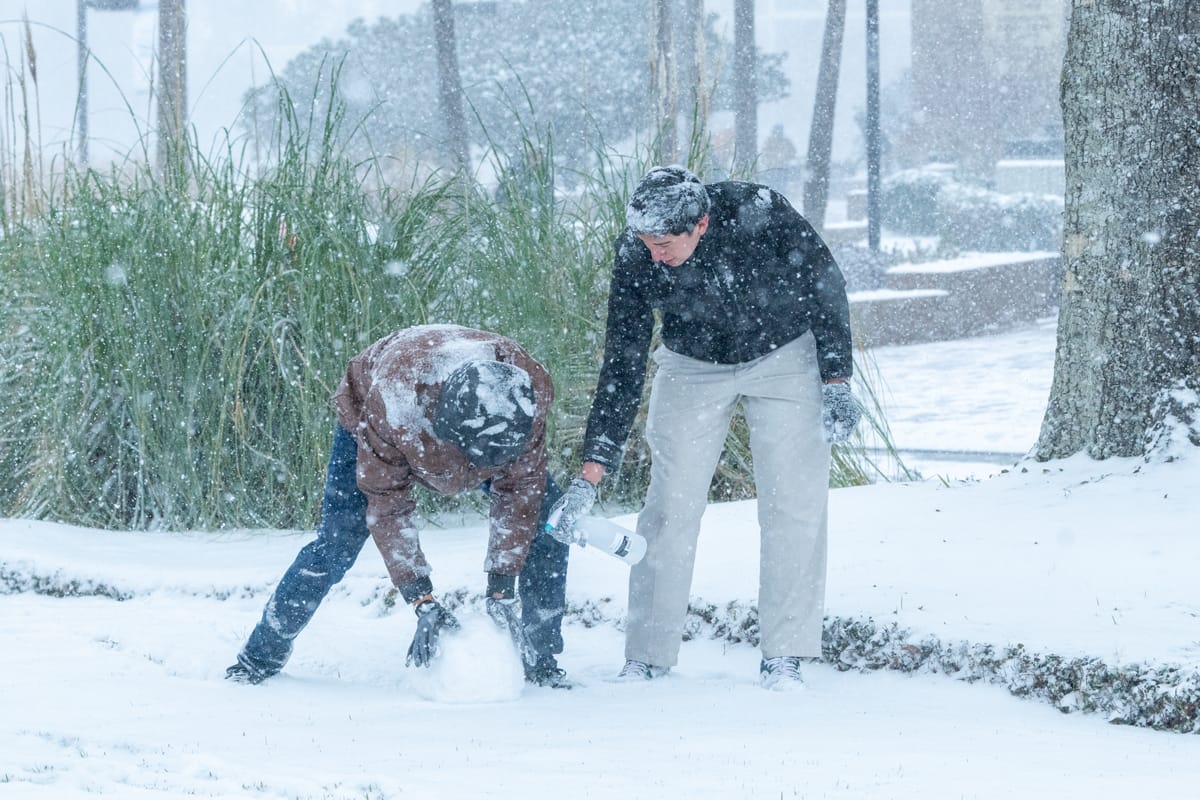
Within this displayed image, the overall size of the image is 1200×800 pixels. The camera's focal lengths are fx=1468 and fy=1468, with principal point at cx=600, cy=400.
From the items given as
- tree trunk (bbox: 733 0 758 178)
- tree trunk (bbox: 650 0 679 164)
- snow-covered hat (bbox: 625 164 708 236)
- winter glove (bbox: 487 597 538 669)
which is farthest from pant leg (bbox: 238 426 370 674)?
tree trunk (bbox: 733 0 758 178)

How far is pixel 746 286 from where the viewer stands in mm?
4301

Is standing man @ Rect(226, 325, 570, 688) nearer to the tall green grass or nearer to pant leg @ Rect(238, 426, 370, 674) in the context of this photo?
pant leg @ Rect(238, 426, 370, 674)

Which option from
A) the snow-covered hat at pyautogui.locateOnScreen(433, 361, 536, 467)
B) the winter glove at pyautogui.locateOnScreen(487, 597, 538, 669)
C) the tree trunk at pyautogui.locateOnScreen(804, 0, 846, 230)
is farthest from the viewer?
the tree trunk at pyautogui.locateOnScreen(804, 0, 846, 230)

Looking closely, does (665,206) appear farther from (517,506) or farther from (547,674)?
(547,674)

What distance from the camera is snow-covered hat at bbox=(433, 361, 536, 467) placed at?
3.66 metres

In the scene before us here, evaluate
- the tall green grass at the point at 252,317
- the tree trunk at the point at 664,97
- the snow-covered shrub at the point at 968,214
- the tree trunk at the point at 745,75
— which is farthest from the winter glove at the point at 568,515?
the tree trunk at the point at 745,75

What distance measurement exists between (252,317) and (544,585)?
258 centimetres

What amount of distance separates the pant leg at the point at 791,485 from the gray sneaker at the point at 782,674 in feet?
0.12

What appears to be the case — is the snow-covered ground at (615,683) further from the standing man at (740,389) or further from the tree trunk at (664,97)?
the tree trunk at (664,97)

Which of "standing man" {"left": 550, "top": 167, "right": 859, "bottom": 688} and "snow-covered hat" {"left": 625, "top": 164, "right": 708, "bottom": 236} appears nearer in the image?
"snow-covered hat" {"left": 625, "top": 164, "right": 708, "bottom": 236}

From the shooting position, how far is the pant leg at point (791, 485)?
4.39 m

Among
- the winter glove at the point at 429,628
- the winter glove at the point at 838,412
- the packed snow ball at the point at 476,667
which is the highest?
the winter glove at the point at 838,412

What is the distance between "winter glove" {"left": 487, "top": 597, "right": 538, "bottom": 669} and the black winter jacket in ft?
1.70

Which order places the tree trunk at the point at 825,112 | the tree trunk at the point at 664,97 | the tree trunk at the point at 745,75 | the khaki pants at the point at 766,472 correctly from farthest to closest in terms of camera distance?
1. the tree trunk at the point at 745,75
2. the tree trunk at the point at 825,112
3. the tree trunk at the point at 664,97
4. the khaki pants at the point at 766,472
